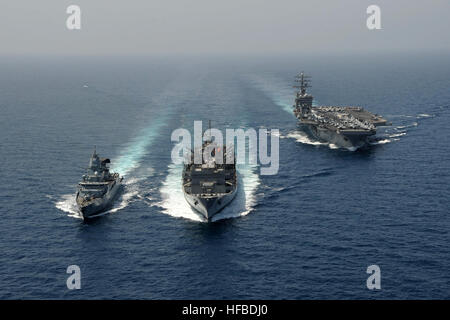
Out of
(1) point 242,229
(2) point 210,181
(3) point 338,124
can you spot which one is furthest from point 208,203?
(3) point 338,124

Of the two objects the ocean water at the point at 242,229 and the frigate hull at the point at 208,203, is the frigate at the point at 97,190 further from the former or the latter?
the frigate hull at the point at 208,203

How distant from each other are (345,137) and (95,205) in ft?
277

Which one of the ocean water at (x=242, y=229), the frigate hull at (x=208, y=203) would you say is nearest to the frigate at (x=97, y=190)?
the ocean water at (x=242, y=229)

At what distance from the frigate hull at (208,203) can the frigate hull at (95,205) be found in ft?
57.8

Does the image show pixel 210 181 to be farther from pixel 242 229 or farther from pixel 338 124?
pixel 338 124

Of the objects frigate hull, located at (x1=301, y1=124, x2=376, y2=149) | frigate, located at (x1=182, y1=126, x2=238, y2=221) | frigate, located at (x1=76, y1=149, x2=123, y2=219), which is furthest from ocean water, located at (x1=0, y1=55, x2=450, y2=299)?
frigate hull, located at (x1=301, y1=124, x2=376, y2=149)

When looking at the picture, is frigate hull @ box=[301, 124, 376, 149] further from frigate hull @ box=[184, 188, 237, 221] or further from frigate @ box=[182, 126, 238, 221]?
frigate hull @ box=[184, 188, 237, 221]

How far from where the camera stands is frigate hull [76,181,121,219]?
91.8 meters

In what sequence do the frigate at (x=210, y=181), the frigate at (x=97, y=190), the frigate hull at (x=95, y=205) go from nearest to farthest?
the frigate hull at (x=95, y=205) → the frigate at (x=210, y=181) → the frigate at (x=97, y=190)

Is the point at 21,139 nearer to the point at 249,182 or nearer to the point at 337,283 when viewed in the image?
the point at 249,182

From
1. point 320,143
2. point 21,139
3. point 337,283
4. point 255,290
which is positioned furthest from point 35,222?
point 320,143

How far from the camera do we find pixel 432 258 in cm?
7488

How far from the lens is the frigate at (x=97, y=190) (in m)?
93.2

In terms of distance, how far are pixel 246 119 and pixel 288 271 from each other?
390 feet
